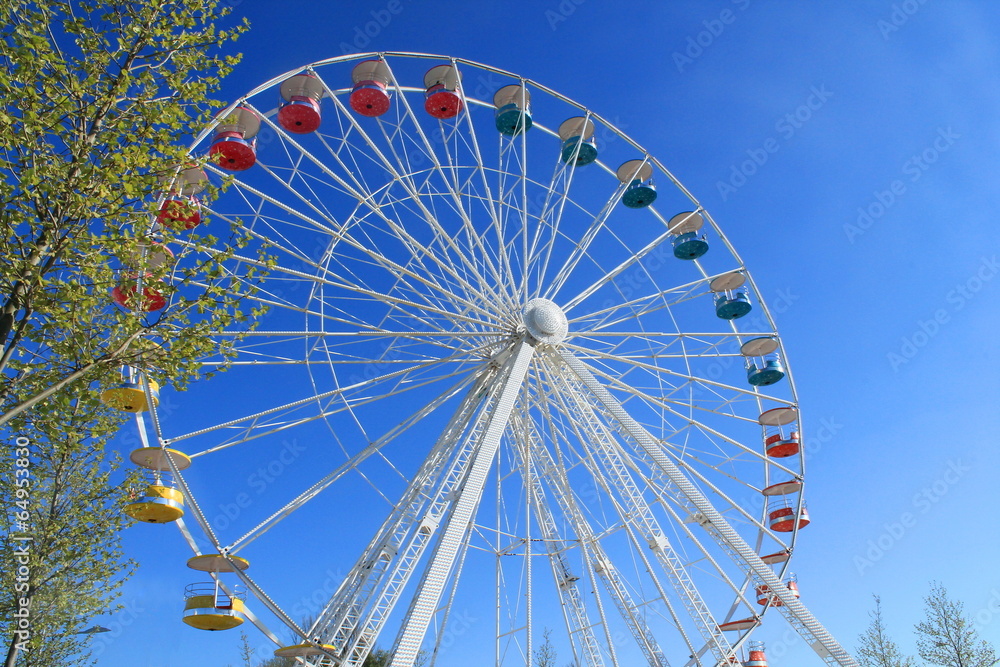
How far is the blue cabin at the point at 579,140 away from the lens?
19.6m

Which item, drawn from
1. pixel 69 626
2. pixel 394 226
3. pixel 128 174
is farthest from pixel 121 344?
pixel 69 626

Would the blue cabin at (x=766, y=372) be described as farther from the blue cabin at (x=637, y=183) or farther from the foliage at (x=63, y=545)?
the foliage at (x=63, y=545)

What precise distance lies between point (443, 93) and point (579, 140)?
4.27m

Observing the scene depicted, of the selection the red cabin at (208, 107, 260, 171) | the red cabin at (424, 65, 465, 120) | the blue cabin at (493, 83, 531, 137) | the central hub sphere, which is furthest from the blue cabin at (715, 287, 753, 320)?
the red cabin at (208, 107, 260, 171)

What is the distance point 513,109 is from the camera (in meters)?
18.4

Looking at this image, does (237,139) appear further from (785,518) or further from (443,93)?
(785,518)

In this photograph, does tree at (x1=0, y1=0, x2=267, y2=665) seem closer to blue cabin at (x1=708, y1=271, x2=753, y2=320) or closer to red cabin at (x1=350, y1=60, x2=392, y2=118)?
red cabin at (x1=350, y1=60, x2=392, y2=118)

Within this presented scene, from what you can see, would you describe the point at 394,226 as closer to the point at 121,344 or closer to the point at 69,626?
the point at 121,344

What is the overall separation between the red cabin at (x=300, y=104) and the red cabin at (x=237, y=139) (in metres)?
0.82

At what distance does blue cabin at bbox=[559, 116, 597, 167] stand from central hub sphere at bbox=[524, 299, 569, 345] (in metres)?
4.87

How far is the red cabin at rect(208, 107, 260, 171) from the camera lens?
1466 centimetres

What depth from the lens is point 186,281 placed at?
23.6 ft

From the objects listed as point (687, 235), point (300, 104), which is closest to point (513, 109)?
point (300, 104)

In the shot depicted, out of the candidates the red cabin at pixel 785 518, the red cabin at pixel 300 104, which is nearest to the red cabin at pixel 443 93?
the red cabin at pixel 300 104
